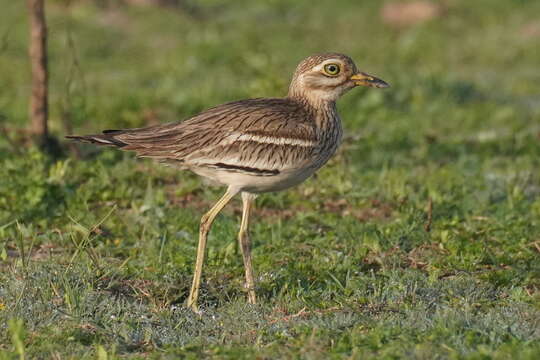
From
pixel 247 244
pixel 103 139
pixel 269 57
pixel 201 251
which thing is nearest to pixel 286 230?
pixel 247 244

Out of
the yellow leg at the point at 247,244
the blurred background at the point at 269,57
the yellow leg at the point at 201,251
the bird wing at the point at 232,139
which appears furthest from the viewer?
the blurred background at the point at 269,57

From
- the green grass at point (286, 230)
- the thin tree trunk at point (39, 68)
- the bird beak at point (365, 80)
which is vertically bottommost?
the green grass at point (286, 230)

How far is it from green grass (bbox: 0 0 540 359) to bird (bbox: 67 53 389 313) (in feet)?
1.73

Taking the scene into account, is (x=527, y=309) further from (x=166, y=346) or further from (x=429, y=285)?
(x=166, y=346)

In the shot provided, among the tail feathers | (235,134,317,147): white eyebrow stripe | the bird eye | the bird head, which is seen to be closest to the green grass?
the tail feathers

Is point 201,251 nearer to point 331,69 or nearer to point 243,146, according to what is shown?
point 243,146

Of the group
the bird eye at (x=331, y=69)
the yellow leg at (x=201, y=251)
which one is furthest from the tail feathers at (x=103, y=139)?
the bird eye at (x=331, y=69)

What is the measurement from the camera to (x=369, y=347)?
495 centimetres

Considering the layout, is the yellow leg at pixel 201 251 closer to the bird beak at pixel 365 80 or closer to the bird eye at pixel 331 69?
the bird eye at pixel 331 69

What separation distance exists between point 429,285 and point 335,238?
123 centimetres

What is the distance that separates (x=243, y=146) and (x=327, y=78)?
0.87m

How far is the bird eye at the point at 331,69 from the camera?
6.51 metres

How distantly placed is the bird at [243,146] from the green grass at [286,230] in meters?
0.53

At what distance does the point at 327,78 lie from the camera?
257 inches
